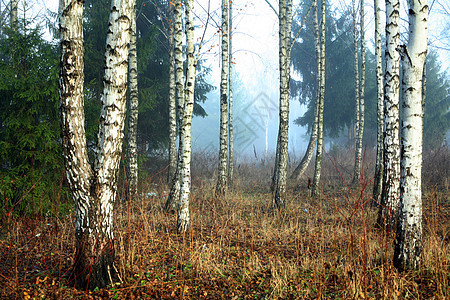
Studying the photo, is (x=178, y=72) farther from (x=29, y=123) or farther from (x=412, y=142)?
(x=412, y=142)

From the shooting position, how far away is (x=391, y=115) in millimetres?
5316

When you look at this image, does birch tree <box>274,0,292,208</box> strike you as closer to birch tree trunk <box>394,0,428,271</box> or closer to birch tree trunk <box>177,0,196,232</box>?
birch tree trunk <box>177,0,196,232</box>

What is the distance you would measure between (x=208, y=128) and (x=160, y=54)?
140ft

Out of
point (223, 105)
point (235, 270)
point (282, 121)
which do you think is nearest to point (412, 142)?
point (235, 270)

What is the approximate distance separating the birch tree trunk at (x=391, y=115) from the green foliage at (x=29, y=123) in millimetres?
6171

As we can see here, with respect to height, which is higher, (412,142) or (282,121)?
(282,121)

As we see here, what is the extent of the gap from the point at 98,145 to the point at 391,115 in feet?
A: 16.2

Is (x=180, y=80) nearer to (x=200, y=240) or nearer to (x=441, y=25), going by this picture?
(x=200, y=240)

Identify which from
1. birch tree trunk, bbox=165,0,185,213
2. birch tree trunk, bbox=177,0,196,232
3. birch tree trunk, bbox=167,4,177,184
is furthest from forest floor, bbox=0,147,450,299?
birch tree trunk, bbox=167,4,177,184

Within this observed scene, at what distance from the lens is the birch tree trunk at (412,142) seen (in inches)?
138

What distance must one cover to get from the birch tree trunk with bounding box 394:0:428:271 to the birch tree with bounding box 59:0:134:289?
333cm

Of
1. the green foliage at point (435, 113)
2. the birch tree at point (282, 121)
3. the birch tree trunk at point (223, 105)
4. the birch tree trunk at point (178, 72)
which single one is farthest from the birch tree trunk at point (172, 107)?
the green foliage at point (435, 113)

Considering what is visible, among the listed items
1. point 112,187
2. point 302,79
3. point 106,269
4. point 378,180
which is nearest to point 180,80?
point 112,187

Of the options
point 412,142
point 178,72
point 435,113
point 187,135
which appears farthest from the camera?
Result: point 435,113
